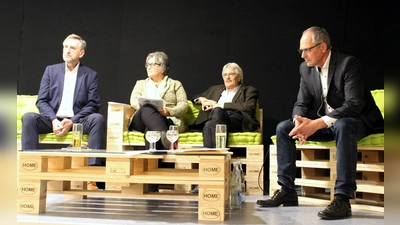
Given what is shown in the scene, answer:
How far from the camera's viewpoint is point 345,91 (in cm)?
267

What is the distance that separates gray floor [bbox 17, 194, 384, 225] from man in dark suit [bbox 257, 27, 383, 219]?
260 millimetres

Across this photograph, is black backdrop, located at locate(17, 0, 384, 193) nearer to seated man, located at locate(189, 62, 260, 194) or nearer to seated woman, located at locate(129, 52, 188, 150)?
seated man, located at locate(189, 62, 260, 194)

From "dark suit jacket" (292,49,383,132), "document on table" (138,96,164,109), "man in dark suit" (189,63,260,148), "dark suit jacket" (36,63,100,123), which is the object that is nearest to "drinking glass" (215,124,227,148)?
"man in dark suit" (189,63,260,148)

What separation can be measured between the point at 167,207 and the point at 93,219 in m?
0.63

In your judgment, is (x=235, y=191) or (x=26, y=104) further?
(x=26, y=104)

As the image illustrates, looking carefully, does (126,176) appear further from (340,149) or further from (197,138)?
(197,138)

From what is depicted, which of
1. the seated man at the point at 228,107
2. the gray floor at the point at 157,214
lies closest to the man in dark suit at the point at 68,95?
the gray floor at the point at 157,214

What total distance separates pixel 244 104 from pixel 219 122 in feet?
1.25

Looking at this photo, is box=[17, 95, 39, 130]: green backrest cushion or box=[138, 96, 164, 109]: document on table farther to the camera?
box=[17, 95, 39, 130]: green backrest cushion

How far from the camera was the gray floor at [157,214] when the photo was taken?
221 cm

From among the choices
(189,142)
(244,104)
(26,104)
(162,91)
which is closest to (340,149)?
(244,104)

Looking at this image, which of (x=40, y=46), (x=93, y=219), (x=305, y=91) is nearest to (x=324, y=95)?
(x=305, y=91)

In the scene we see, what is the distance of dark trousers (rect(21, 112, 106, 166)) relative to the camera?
3.49 m

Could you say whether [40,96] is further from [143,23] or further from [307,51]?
[307,51]
